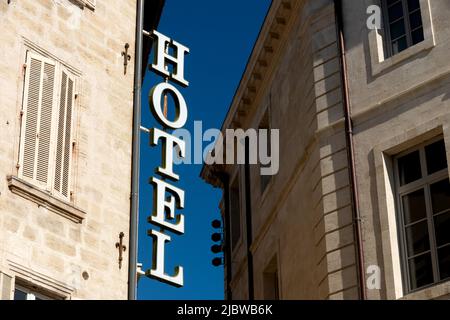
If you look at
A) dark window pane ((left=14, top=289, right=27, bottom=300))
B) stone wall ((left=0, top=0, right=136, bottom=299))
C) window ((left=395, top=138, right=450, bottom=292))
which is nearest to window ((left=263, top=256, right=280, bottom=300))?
window ((left=395, top=138, right=450, bottom=292))

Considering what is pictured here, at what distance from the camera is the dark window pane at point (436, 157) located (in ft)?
70.2

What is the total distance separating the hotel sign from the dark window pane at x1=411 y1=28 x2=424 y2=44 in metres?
4.58

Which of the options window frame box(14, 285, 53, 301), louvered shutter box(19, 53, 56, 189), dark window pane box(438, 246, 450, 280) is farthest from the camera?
dark window pane box(438, 246, 450, 280)

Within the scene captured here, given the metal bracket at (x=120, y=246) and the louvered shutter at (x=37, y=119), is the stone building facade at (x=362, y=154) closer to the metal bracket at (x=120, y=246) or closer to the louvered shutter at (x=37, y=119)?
the metal bracket at (x=120, y=246)

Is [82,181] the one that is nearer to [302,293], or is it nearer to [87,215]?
[87,215]

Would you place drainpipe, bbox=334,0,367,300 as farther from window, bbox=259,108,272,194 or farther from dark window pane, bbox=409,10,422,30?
window, bbox=259,108,272,194

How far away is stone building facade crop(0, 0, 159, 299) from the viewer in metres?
17.0

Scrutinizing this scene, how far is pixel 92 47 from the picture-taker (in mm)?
19672

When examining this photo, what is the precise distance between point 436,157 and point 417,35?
2589mm

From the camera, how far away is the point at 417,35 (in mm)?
22797

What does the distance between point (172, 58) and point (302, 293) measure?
232 inches

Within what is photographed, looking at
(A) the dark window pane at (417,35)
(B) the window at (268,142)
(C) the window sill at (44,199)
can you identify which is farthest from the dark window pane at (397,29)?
(C) the window sill at (44,199)

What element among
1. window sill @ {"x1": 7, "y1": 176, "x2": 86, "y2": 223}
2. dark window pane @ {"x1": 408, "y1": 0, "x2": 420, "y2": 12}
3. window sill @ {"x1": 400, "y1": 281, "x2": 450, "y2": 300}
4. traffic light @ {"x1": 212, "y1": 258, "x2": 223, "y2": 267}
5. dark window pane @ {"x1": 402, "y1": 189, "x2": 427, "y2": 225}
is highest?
dark window pane @ {"x1": 408, "y1": 0, "x2": 420, "y2": 12}

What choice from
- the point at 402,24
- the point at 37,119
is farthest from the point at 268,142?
the point at 37,119
